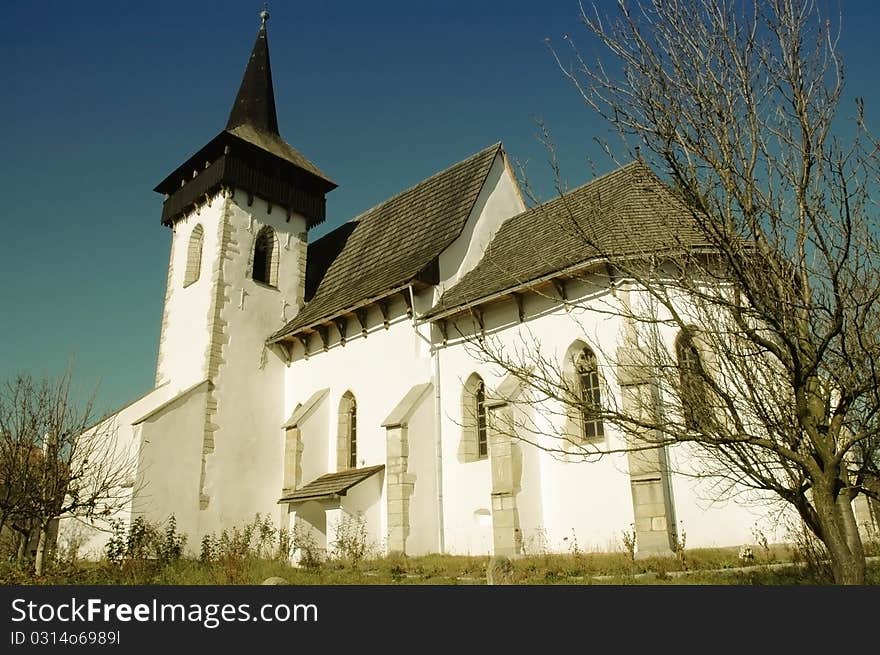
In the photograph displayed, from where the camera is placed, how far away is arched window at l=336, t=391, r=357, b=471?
1908cm

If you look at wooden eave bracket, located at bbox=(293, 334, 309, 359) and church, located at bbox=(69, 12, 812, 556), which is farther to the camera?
wooden eave bracket, located at bbox=(293, 334, 309, 359)

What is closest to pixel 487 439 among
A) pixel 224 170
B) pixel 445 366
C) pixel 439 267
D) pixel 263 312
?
pixel 445 366

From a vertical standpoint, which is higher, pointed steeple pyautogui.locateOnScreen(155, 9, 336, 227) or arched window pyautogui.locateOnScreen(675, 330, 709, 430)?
pointed steeple pyautogui.locateOnScreen(155, 9, 336, 227)

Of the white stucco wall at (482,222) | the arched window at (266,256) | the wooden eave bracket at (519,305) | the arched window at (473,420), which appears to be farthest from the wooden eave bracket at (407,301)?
the arched window at (266,256)

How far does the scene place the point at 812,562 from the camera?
905cm

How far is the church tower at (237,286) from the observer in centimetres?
1955

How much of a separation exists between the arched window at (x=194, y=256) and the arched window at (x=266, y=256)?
1.72 meters

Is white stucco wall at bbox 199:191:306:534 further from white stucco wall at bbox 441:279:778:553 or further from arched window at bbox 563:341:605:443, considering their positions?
arched window at bbox 563:341:605:443

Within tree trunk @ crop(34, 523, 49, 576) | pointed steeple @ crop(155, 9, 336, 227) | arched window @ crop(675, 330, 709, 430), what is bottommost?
tree trunk @ crop(34, 523, 49, 576)

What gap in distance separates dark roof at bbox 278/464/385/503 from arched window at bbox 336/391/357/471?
541 millimetres

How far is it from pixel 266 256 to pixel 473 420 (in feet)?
33.3

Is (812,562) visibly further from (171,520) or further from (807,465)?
(171,520)

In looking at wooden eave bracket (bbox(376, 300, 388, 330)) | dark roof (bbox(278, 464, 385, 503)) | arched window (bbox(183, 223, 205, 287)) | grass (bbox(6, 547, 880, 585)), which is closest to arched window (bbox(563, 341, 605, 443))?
grass (bbox(6, 547, 880, 585))

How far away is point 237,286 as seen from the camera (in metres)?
21.2
